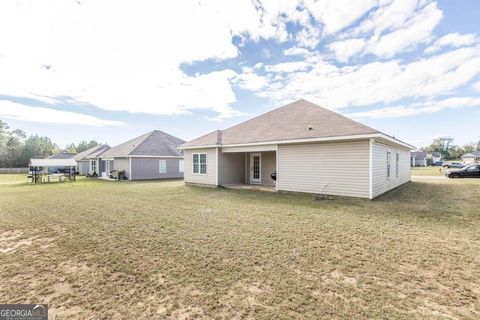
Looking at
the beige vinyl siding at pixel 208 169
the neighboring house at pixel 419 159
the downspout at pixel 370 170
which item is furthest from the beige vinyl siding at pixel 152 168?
the neighboring house at pixel 419 159

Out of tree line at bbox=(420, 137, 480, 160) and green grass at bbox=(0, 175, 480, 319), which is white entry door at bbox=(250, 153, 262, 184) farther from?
tree line at bbox=(420, 137, 480, 160)

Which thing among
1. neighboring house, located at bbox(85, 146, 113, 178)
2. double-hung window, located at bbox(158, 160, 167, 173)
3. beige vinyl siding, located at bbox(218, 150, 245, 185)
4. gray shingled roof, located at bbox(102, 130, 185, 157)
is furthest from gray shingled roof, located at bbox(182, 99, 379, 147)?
neighboring house, located at bbox(85, 146, 113, 178)

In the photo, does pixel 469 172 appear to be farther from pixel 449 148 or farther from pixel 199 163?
pixel 449 148

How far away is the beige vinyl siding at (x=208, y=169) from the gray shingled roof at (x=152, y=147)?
8119mm

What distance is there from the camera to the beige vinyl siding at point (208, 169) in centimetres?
1408

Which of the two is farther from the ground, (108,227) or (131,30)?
(131,30)

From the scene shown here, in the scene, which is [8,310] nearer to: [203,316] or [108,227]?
[203,316]

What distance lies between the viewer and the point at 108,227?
585 cm

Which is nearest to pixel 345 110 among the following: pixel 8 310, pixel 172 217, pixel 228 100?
pixel 228 100

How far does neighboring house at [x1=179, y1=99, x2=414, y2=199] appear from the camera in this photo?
9258 millimetres

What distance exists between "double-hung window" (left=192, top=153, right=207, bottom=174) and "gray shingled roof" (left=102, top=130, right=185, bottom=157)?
8.78 meters

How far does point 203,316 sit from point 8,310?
7.77 ft

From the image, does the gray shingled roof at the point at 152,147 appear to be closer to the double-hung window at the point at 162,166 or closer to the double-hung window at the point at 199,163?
the double-hung window at the point at 162,166

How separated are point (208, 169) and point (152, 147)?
1131 cm
